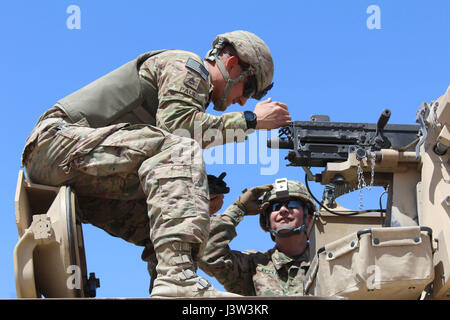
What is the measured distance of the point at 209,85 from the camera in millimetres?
6211

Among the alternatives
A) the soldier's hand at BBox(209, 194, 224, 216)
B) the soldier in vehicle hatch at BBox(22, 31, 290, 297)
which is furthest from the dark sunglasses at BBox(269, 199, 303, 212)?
the soldier in vehicle hatch at BBox(22, 31, 290, 297)

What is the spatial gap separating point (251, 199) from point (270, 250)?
62cm

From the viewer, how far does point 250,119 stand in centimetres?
596

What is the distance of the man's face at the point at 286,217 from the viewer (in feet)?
28.6

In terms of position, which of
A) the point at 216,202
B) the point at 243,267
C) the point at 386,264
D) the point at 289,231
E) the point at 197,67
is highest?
the point at 197,67

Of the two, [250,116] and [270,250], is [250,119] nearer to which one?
[250,116]

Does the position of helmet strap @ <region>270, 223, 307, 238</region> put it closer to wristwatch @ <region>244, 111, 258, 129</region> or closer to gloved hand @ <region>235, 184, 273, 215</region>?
gloved hand @ <region>235, 184, 273, 215</region>

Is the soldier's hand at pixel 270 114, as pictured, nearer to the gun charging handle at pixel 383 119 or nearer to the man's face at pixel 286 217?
the gun charging handle at pixel 383 119

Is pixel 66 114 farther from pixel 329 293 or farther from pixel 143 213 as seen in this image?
pixel 329 293

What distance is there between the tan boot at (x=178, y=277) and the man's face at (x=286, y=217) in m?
3.64

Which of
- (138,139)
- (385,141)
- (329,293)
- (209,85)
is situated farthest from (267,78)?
(329,293)

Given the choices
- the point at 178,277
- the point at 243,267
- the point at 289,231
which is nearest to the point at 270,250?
the point at 289,231

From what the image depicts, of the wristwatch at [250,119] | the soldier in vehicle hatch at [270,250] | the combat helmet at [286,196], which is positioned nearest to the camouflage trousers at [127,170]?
the wristwatch at [250,119]
